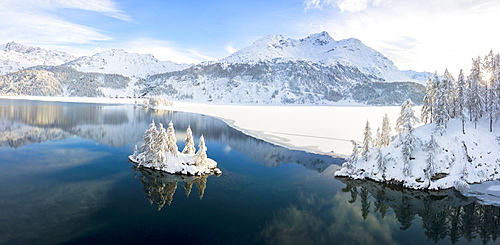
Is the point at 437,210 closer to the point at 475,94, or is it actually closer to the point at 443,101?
the point at 443,101

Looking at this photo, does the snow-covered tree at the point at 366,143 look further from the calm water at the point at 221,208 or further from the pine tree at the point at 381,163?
the calm water at the point at 221,208

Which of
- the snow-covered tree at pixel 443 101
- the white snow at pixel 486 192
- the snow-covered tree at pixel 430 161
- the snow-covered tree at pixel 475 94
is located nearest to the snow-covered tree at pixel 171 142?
the snow-covered tree at pixel 430 161

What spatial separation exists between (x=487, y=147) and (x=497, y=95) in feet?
46.0

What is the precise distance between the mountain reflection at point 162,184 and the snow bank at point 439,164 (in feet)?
73.4

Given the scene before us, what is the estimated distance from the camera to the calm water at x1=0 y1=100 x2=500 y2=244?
74.8 feet

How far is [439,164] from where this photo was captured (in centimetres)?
3841

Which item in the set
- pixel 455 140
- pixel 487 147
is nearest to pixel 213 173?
pixel 455 140

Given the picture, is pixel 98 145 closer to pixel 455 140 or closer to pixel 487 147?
pixel 455 140

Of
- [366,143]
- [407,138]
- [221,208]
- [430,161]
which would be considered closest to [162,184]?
[221,208]

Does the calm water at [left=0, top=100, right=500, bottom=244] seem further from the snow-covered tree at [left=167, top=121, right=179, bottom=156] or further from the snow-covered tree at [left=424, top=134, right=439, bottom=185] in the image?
the snow-covered tree at [left=167, top=121, right=179, bottom=156]

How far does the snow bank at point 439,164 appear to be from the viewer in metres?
37.2

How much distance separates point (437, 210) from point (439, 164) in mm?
11219

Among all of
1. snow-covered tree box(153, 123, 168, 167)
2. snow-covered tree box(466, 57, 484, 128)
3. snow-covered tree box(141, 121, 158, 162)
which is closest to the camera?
snow-covered tree box(153, 123, 168, 167)

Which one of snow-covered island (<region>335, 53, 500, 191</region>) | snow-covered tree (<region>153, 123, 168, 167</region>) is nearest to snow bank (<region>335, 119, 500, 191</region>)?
snow-covered island (<region>335, 53, 500, 191</region>)
